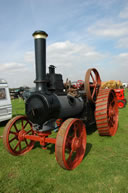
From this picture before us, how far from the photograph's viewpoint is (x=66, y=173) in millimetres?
2912

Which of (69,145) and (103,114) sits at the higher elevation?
(103,114)

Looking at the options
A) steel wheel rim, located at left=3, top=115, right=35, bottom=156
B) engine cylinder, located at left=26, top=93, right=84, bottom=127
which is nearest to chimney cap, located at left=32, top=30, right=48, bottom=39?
engine cylinder, located at left=26, top=93, right=84, bottom=127

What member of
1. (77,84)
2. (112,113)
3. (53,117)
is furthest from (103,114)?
(53,117)

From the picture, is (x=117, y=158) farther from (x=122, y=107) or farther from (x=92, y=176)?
(x=122, y=107)

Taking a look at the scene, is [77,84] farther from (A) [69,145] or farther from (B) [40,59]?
(A) [69,145]

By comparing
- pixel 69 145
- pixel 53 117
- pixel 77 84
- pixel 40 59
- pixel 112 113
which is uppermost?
pixel 40 59

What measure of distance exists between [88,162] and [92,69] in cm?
256

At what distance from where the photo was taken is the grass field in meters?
2.52

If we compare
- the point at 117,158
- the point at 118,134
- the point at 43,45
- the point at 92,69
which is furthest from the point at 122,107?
Answer: the point at 43,45

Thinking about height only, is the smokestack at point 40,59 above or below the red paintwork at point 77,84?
above

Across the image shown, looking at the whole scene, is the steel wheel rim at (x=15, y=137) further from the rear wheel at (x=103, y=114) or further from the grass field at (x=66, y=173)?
the rear wheel at (x=103, y=114)

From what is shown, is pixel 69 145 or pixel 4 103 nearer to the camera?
pixel 69 145

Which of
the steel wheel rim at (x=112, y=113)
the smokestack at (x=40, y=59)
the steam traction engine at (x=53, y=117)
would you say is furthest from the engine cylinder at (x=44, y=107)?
the steel wheel rim at (x=112, y=113)

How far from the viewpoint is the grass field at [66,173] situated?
2518mm
